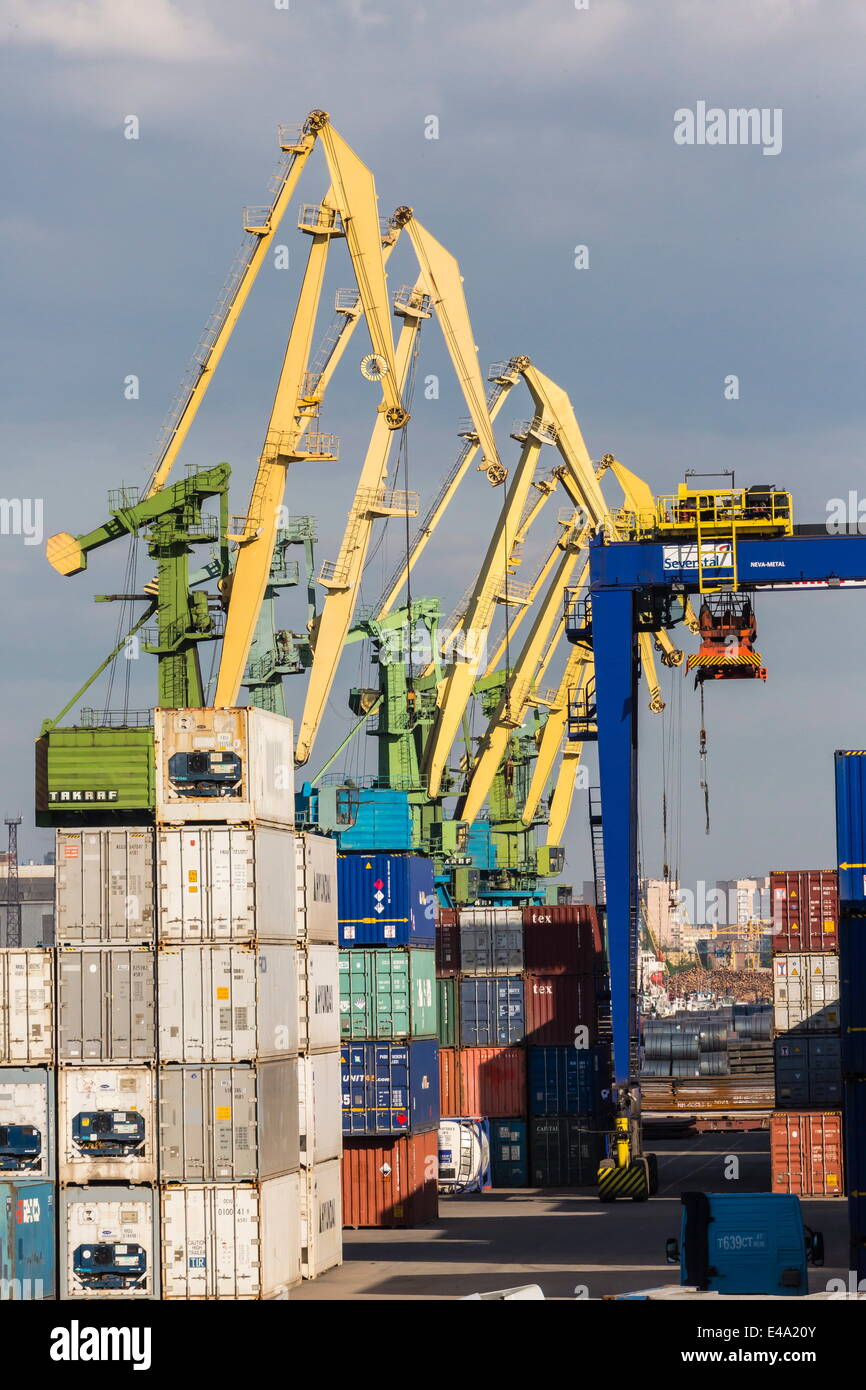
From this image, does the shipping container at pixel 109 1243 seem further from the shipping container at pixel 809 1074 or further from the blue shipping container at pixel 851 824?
the shipping container at pixel 809 1074

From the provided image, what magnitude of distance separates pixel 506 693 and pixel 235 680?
4109 centimetres

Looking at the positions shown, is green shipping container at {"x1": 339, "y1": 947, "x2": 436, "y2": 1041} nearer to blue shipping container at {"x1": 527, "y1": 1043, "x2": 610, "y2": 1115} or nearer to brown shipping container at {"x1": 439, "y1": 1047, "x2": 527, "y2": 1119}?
brown shipping container at {"x1": 439, "y1": 1047, "x2": 527, "y2": 1119}

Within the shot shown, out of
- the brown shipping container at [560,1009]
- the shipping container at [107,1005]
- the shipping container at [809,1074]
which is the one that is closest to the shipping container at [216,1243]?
the shipping container at [107,1005]

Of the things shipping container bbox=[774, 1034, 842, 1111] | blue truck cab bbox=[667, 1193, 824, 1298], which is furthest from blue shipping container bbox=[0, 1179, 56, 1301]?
shipping container bbox=[774, 1034, 842, 1111]

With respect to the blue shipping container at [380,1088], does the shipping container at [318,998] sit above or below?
above

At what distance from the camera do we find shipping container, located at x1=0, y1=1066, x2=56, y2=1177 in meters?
31.6

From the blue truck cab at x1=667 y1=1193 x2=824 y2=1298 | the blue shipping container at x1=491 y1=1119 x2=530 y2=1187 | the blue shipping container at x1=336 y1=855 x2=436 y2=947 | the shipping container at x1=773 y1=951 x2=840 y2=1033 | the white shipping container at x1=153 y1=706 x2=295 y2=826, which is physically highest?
the white shipping container at x1=153 y1=706 x2=295 y2=826

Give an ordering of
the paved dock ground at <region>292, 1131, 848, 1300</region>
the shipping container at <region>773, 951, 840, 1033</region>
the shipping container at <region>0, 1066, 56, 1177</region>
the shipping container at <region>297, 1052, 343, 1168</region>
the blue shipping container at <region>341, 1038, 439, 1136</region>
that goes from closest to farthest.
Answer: the shipping container at <region>0, 1066, 56, 1177</region>, the paved dock ground at <region>292, 1131, 848, 1300</region>, the shipping container at <region>297, 1052, 343, 1168</region>, the blue shipping container at <region>341, 1038, 439, 1136</region>, the shipping container at <region>773, 951, 840, 1033</region>

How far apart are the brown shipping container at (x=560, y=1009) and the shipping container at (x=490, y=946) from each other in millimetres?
1011

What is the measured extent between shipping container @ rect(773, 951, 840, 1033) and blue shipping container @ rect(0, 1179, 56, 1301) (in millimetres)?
26273

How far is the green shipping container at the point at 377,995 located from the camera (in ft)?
147

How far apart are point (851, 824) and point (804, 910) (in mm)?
19920
